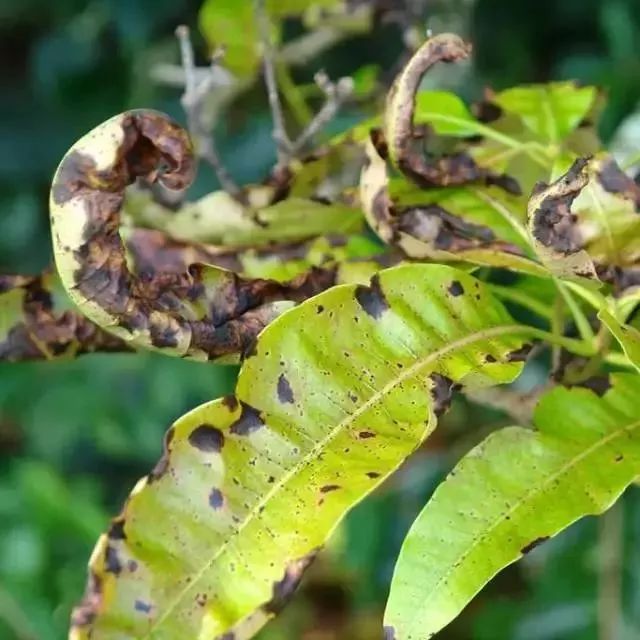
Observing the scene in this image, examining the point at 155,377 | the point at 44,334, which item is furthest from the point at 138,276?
the point at 155,377

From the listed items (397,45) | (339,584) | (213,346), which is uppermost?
(213,346)

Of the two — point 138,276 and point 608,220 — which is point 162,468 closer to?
point 138,276

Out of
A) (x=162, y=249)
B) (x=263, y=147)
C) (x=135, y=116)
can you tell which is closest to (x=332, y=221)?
(x=162, y=249)

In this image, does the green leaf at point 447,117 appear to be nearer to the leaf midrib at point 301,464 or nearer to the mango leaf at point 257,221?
the mango leaf at point 257,221

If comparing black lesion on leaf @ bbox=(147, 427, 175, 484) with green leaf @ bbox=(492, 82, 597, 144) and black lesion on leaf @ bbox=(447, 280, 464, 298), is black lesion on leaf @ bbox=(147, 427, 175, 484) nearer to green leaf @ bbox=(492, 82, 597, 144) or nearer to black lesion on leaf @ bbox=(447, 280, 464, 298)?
black lesion on leaf @ bbox=(447, 280, 464, 298)

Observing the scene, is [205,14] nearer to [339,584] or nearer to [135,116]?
[135,116]

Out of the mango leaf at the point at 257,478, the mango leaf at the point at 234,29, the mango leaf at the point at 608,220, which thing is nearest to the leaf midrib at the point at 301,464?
the mango leaf at the point at 257,478
